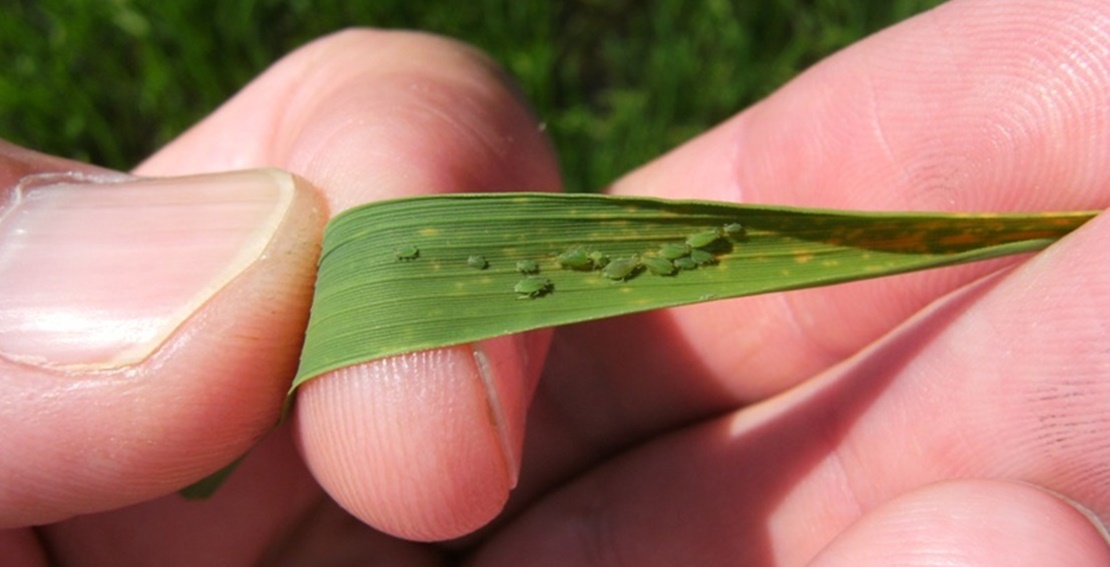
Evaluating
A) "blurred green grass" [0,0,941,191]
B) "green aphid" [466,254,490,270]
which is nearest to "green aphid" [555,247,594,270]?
"green aphid" [466,254,490,270]

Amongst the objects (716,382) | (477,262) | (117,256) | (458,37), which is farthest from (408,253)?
(458,37)

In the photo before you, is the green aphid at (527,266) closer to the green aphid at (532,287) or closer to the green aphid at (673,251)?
the green aphid at (532,287)

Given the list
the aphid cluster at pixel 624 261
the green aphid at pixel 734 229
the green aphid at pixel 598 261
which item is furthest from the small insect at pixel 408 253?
the green aphid at pixel 734 229

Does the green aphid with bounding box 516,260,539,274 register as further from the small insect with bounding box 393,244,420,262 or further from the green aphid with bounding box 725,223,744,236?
the green aphid with bounding box 725,223,744,236

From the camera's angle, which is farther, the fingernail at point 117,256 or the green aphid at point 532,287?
the fingernail at point 117,256

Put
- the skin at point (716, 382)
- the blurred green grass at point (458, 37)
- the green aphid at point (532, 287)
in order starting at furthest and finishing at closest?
the blurred green grass at point (458, 37), the skin at point (716, 382), the green aphid at point (532, 287)

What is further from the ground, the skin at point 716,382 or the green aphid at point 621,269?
the green aphid at point 621,269
